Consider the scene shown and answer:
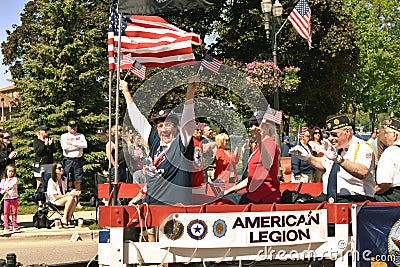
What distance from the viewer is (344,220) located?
20.3ft

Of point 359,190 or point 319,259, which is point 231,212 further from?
point 359,190

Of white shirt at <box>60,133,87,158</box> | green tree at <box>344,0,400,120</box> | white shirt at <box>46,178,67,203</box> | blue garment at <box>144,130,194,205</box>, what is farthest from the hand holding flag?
green tree at <box>344,0,400,120</box>

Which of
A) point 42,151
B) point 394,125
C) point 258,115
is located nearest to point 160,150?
point 258,115

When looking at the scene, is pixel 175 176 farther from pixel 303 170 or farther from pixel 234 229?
pixel 303 170

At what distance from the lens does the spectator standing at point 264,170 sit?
6.89 meters

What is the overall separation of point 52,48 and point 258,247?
1885 centimetres

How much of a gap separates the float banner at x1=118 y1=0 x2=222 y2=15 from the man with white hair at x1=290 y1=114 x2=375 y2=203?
266cm

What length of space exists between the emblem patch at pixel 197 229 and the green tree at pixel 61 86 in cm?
1592

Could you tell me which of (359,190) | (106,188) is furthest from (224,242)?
(106,188)

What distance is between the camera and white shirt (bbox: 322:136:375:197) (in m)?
6.51

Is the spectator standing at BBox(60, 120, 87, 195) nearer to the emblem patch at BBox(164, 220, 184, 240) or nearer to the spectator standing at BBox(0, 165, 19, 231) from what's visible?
the spectator standing at BBox(0, 165, 19, 231)

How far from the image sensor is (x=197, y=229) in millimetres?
5938

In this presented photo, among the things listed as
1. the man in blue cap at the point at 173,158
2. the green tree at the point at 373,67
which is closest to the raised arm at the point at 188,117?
the man in blue cap at the point at 173,158

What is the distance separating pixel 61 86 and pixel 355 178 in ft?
57.9
